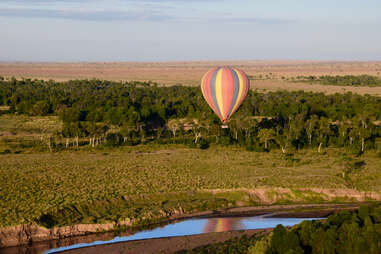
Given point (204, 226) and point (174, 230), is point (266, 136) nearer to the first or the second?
point (204, 226)

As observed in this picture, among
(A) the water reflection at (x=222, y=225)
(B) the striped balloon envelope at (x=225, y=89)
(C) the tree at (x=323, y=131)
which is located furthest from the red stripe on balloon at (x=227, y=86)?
(A) the water reflection at (x=222, y=225)

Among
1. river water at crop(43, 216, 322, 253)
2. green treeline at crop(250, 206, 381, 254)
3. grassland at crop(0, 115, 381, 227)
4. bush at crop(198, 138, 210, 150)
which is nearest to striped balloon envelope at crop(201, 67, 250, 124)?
grassland at crop(0, 115, 381, 227)

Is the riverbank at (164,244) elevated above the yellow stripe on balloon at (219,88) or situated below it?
below

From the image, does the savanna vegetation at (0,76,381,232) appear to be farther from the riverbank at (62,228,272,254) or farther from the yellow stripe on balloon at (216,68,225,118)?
the yellow stripe on balloon at (216,68,225,118)

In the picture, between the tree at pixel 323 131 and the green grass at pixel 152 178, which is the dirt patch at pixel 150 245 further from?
the tree at pixel 323 131

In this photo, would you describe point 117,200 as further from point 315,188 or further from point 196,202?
point 315,188
